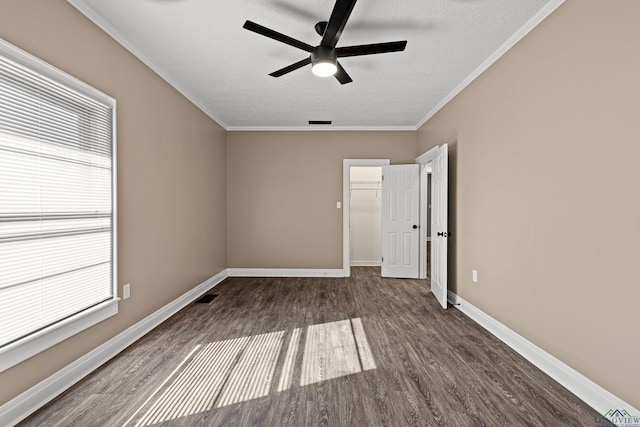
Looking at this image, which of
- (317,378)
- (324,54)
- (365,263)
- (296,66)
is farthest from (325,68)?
(365,263)

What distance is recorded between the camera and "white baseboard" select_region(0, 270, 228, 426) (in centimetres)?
179

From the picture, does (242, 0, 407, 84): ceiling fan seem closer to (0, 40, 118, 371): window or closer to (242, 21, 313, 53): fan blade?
(242, 21, 313, 53): fan blade

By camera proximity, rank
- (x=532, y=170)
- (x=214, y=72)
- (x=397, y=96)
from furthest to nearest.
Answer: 1. (x=397, y=96)
2. (x=214, y=72)
3. (x=532, y=170)

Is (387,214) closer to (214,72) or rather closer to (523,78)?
(523,78)

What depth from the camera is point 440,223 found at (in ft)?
13.5

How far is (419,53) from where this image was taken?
9.80ft

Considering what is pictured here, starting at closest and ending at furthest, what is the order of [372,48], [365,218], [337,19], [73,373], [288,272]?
1. [337,19]
2. [73,373]
3. [372,48]
4. [288,272]
5. [365,218]

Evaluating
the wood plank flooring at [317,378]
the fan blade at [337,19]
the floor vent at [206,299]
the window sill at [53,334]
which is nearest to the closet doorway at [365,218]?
the wood plank flooring at [317,378]

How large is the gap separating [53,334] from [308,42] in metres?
2.95

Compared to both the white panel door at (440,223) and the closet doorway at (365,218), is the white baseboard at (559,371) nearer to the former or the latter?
the white panel door at (440,223)

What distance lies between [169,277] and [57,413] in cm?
178

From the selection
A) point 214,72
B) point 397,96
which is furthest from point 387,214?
point 214,72

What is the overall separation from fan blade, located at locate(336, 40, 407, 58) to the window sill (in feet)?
8.88

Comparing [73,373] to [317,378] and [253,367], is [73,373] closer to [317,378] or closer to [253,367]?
[253,367]
